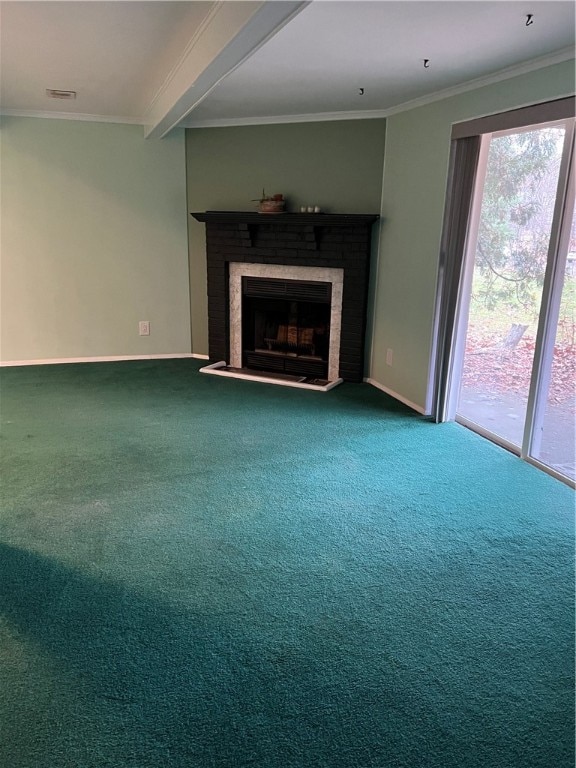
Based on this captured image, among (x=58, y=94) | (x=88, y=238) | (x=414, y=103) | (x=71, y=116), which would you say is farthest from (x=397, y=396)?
(x=71, y=116)

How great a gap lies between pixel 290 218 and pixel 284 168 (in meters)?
0.57

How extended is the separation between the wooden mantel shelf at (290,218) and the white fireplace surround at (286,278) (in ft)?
1.35

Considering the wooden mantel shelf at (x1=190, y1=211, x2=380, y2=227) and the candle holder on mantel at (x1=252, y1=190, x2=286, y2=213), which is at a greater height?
the candle holder on mantel at (x1=252, y1=190, x2=286, y2=213)

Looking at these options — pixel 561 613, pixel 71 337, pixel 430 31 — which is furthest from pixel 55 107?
pixel 561 613

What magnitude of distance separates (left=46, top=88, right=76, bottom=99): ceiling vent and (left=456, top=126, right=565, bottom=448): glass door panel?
3080mm

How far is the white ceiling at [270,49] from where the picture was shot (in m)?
2.32

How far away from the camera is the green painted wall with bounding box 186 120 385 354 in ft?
15.4

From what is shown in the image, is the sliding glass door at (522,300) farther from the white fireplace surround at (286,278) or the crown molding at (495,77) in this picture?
the white fireplace surround at (286,278)

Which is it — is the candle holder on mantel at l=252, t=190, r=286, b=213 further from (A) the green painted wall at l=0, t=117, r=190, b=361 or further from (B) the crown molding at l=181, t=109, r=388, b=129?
(A) the green painted wall at l=0, t=117, r=190, b=361

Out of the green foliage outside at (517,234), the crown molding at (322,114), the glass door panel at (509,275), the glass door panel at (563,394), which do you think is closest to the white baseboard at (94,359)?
Result: the crown molding at (322,114)

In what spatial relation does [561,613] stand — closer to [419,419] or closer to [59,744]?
[59,744]

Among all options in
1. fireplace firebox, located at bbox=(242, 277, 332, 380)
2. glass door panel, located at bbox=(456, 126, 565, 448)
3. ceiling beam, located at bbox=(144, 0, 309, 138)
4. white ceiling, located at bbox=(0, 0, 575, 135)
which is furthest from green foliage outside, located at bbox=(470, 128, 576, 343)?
ceiling beam, located at bbox=(144, 0, 309, 138)

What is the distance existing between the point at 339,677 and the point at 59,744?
827 millimetres

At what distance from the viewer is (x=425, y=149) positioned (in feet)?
13.3
